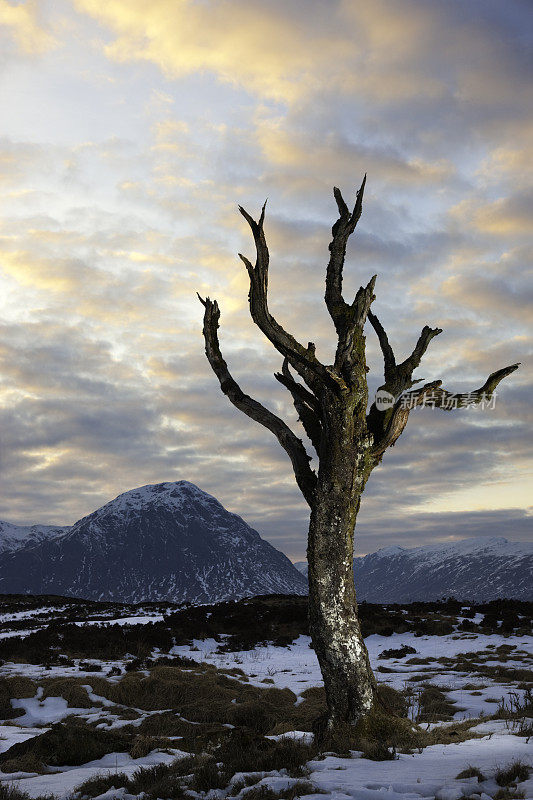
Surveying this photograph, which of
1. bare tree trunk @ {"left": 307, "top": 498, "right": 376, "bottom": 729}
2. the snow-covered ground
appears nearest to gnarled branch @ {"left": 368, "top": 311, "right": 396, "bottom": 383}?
bare tree trunk @ {"left": 307, "top": 498, "right": 376, "bottom": 729}

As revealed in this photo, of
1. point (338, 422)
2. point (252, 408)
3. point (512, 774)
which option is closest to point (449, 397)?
point (338, 422)

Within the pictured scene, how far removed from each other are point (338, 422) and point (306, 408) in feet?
3.87

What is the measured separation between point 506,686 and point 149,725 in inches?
330

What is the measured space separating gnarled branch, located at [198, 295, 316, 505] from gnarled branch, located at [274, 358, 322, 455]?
13.8 inches

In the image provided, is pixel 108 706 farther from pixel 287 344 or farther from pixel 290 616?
pixel 290 616

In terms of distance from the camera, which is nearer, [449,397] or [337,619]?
[337,619]

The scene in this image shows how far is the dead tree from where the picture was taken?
787cm

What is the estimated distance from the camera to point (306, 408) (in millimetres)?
9750

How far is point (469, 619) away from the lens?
25.4m

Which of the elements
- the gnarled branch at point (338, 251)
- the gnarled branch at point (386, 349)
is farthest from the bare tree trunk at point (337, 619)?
the gnarled branch at point (338, 251)

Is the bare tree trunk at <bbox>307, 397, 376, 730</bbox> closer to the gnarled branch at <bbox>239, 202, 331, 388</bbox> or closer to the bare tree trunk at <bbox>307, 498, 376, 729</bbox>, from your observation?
the bare tree trunk at <bbox>307, 498, 376, 729</bbox>

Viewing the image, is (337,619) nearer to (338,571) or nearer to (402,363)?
(338,571)

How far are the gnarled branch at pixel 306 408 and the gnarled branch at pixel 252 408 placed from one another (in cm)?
35

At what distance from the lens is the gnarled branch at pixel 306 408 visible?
31.2 feet
